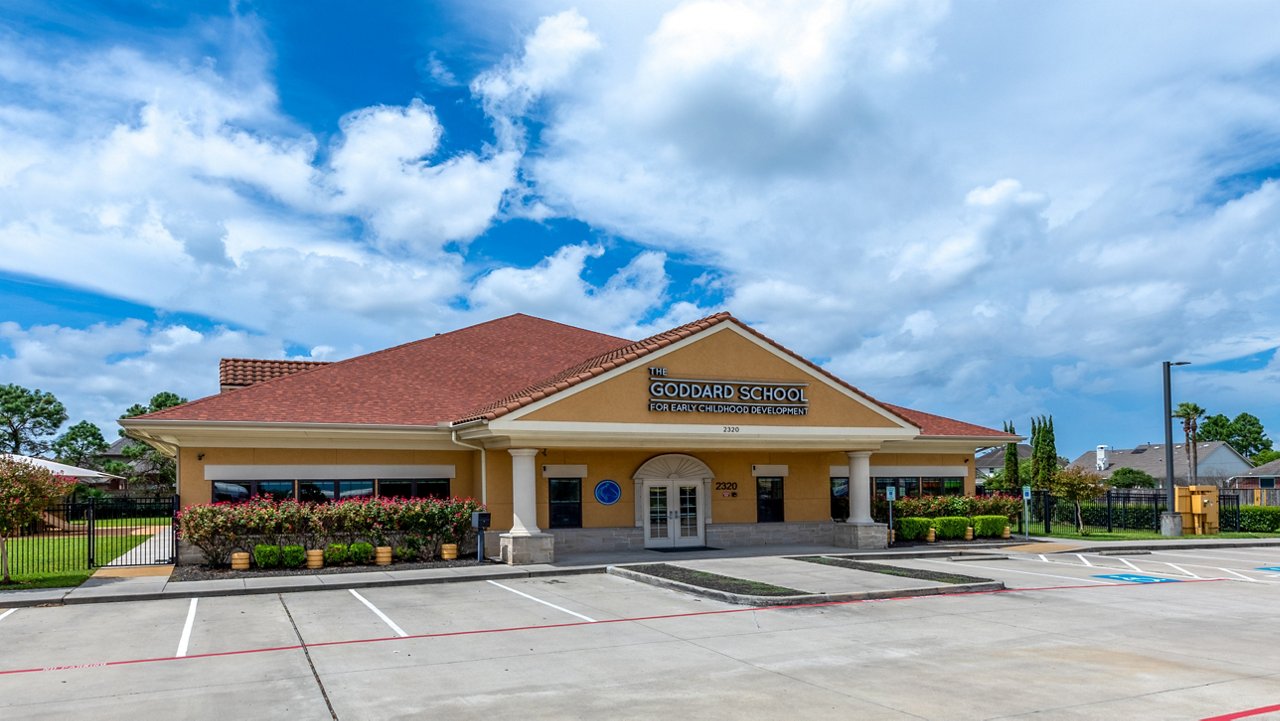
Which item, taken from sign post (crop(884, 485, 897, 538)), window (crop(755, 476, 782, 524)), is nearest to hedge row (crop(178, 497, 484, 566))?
window (crop(755, 476, 782, 524))

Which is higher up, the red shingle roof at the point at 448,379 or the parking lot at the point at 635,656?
the red shingle roof at the point at 448,379

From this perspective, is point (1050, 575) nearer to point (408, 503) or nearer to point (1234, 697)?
point (1234, 697)

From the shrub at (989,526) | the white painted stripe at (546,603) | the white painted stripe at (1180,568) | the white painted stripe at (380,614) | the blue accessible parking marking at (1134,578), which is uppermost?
the white painted stripe at (380,614)

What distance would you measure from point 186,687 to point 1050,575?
1846 cm

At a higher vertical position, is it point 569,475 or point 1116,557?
point 569,475

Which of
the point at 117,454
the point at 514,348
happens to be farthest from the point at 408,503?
the point at 117,454

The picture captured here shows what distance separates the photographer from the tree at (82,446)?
2554 inches

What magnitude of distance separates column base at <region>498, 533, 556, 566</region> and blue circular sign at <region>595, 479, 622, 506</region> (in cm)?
304

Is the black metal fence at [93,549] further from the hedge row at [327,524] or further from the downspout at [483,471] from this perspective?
the downspout at [483,471]

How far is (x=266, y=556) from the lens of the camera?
70.0 ft

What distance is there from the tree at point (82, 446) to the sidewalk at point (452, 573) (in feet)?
168

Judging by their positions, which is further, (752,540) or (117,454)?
(117,454)

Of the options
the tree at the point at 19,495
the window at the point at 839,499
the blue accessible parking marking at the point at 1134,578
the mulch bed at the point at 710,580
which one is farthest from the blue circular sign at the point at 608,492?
the tree at the point at 19,495

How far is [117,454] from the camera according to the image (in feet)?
260
